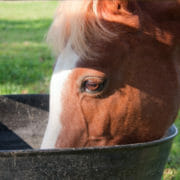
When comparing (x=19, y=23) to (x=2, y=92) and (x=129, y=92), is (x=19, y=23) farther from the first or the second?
(x=129, y=92)

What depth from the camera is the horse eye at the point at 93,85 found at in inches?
52.4

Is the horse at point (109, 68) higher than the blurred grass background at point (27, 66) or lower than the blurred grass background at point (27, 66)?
higher

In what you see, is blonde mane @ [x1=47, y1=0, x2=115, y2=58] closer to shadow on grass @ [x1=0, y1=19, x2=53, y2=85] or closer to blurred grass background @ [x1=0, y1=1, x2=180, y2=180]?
blurred grass background @ [x1=0, y1=1, x2=180, y2=180]

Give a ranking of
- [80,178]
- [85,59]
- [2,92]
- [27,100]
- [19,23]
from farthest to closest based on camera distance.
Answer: [19,23]
[2,92]
[27,100]
[85,59]
[80,178]

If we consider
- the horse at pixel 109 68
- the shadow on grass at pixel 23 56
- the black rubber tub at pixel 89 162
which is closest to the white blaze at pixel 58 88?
the horse at pixel 109 68

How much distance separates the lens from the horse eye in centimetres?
133

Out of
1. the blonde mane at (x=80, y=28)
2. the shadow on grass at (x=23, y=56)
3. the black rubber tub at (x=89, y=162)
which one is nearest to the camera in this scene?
the black rubber tub at (x=89, y=162)

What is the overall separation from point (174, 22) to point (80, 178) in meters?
0.78

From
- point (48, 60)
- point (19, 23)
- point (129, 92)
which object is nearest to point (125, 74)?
point (129, 92)

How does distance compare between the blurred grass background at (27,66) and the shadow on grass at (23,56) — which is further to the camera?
the shadow on grass at (23,56)

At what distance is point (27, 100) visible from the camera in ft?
6.82

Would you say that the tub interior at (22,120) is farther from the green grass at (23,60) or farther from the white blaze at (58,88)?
the white blaze at (58,88)

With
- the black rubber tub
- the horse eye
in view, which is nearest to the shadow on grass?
the horse eye

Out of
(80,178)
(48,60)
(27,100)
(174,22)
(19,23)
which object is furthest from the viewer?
(19,23)
